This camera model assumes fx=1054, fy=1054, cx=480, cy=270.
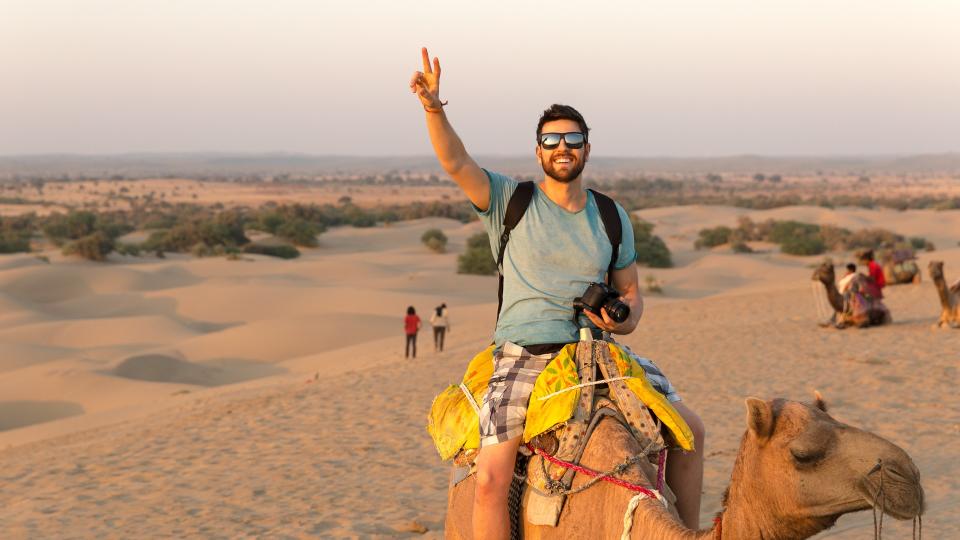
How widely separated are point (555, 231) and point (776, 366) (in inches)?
503

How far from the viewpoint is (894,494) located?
3092mm

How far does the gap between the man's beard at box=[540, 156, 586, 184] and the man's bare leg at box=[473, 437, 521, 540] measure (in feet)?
3.82

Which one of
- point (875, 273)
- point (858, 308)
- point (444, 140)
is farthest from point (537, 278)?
point (875, 273)

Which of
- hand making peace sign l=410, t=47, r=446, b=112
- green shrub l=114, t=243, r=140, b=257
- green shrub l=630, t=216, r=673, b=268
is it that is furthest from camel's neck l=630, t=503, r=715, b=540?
green shrub l=114, t=243, r=140, b=257

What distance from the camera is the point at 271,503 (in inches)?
395

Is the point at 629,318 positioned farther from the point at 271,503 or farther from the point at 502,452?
the point at 271,503

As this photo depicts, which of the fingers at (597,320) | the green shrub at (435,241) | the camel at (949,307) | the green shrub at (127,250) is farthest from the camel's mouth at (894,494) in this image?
the green shrub at (435,241)

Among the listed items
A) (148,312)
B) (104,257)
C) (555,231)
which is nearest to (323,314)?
(148,312)

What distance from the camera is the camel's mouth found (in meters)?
3.09

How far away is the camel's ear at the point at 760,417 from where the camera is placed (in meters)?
3.28

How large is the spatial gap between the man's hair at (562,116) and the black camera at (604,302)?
0.74m

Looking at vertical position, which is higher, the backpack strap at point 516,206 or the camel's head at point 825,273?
the backpack strap at point 516,206

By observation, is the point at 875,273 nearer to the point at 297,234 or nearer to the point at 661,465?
the point at 661,465

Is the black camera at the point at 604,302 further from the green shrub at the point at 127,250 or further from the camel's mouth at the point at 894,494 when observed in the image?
the green shrub at the point at 127,250
